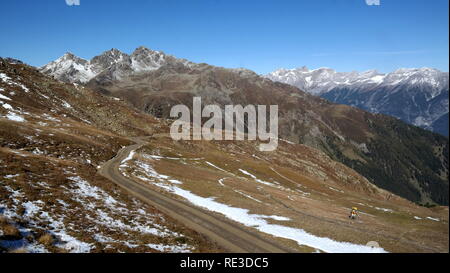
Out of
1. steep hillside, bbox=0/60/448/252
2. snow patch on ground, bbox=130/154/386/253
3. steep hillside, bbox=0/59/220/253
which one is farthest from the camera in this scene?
snow patch on ground, bbox=130/154/386/253

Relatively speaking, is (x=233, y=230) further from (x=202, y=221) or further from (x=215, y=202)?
(x=215, y=202)

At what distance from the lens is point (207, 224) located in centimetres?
3384

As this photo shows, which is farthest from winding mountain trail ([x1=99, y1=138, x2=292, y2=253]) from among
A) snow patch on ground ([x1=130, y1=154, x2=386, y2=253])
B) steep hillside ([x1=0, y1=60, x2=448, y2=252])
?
snow patch on ground ([x1=130, y1=154, x2=386, y2=253])

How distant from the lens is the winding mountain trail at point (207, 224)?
1132 inches

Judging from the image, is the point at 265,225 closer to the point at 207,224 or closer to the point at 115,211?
the point at 207,224

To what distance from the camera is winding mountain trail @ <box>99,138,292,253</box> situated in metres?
28.8

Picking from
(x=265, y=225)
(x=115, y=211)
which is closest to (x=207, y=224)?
(x=265, y=225)

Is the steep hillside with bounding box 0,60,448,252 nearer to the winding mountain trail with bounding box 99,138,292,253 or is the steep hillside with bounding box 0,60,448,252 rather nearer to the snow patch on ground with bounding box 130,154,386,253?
the snow patch on ground with bounding box 130,154,386,253

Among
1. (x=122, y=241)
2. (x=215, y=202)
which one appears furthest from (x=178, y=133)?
(x=122, y=241)

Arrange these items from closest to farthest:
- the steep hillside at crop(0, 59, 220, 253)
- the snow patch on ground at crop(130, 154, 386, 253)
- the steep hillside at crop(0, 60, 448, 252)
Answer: the steep hillside at crop(0, 59, 220, 253) < the steep hillside at crop(0, 60, 448, 252) < the snow patch on ground at crop(130, 154, 386, 253)

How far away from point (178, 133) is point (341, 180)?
106198mm

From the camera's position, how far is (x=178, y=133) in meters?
147

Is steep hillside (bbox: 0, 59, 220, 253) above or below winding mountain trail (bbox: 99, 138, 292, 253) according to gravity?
above

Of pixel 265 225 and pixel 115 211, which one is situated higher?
pixel 115 211
